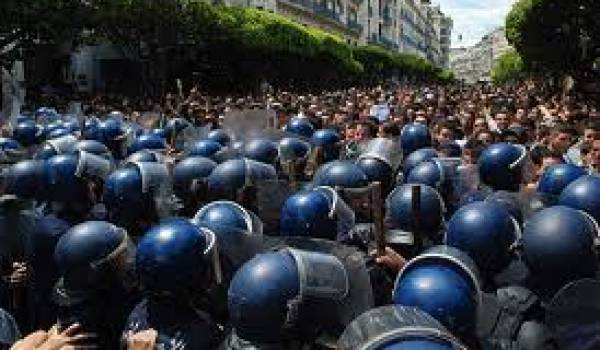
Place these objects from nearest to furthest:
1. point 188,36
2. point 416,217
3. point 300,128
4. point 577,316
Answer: point 577,316
point 416,217
point 300,128
point 188,36

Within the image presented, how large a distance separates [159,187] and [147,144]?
10.4 feet

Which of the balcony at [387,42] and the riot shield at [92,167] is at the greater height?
the balcony at [387,42]

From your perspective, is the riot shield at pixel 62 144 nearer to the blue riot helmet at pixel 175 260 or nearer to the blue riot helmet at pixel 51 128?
the blue riot helmet at pixel 51 128

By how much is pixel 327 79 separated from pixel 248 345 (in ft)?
176

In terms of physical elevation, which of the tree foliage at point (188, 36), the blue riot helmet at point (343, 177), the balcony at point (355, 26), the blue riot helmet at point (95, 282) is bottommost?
the blue riot helmet at point (95, 282)

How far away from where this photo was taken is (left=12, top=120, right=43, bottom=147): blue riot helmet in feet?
39.8

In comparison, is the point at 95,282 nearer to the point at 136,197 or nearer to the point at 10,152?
the point at 136,197

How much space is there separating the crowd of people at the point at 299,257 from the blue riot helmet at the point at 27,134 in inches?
161

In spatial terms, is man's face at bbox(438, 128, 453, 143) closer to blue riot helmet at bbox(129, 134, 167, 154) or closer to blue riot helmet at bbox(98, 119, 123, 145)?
blue riot helmet at bbox(129, 134, 167, 154)

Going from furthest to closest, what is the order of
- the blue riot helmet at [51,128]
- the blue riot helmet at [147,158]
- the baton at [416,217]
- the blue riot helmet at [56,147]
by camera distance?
the blue riot helmet at [51,128]
the blue riot helmet at [56,147]
the blue riot helmet at [147,158]
the baton at [416,217]

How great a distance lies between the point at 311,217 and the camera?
5.84 m

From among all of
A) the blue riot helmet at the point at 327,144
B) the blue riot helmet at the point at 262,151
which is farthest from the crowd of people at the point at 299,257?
the blue riot helmet at the point at 327,144

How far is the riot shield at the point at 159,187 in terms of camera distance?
725cm

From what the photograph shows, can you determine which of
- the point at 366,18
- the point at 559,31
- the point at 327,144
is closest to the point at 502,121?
the point at 327,144
